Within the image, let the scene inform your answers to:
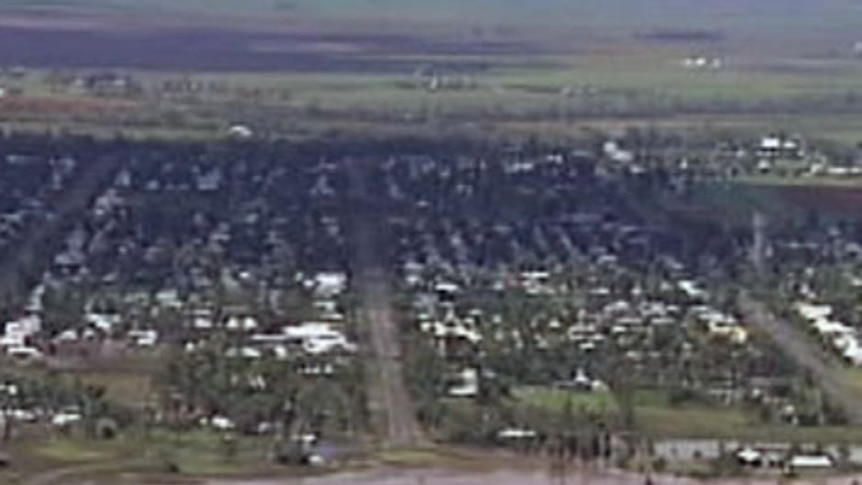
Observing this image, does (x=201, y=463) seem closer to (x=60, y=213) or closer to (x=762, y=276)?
(x=762, y=276)

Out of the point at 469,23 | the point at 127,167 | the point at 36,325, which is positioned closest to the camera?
the point at 36,325

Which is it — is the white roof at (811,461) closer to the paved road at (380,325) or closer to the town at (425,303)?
the town at (425,303)

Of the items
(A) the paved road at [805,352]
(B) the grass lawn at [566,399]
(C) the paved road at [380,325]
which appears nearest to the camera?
(C) the paved road at [380,325]

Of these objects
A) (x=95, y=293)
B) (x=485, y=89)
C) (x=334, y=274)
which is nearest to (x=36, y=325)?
(x=95, y=293)

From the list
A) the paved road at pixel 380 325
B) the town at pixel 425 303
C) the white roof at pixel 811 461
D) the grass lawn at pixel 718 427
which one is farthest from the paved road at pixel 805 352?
the paved road at pixel 380 325

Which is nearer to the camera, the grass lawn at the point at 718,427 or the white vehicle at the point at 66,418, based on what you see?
the white vehicle at the point at 66,418
